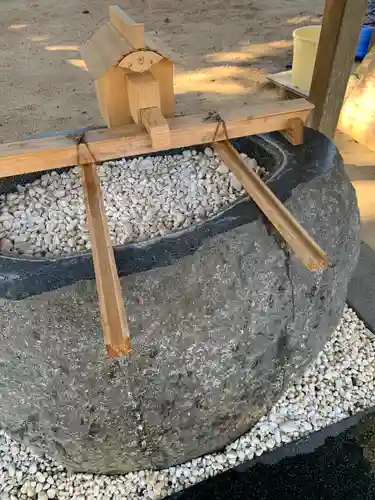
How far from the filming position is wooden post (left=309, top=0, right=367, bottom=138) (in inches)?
84.7

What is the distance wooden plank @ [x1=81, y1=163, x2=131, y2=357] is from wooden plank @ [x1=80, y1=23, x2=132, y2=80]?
0.30m

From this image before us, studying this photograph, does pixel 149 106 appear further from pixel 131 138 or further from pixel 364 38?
pixel 364 38

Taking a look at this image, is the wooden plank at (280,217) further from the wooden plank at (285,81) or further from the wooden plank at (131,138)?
the wooden plank at (285,81)

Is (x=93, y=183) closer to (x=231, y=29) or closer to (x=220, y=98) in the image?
(x=220, y=98)

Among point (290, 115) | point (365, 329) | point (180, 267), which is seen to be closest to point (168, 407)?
point (180, 267)

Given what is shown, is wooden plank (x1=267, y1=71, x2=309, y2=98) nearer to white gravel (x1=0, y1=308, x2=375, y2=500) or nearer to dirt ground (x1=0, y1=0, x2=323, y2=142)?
dirt ground (x1=0, y1=0, x2=323, y2=142)

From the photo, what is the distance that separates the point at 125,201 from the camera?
5.30 feet

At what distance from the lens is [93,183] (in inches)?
52.3

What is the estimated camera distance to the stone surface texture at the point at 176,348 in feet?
3.82

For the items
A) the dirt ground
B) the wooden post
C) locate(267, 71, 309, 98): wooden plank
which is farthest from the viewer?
the dirt ground

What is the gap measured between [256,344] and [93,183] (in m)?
0.59

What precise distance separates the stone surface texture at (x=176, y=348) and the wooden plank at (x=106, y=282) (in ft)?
0.25

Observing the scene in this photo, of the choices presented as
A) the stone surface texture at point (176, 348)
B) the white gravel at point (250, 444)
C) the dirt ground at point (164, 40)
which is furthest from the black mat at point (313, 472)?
the dirt ground at point (164, 40)

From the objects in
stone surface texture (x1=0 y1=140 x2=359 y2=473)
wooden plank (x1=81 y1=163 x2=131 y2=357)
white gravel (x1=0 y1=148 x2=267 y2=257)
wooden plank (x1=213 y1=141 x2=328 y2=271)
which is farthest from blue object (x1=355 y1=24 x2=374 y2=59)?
wooden plank (x1=81 y1=163 x2=131 y2=357)
